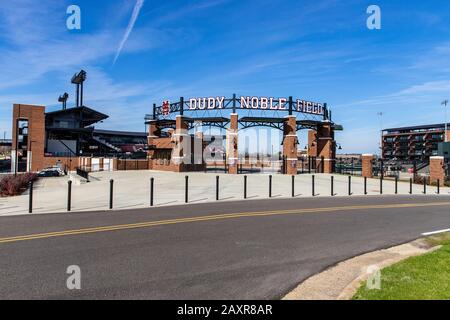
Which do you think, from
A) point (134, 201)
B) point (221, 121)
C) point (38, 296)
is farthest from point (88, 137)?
point (38, 296)

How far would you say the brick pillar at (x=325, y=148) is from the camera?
133 ft

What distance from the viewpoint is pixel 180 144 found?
125 feet

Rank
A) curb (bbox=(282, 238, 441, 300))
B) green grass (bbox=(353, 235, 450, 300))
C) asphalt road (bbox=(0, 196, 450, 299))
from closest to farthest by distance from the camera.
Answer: green grass (bbox=(353, 235, 450, 300))
curb (bbox=(282, 238, 441, 300))
asphalt road (bbox=(0, 196, 450, 299))

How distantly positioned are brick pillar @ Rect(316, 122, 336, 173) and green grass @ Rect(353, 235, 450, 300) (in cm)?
3537

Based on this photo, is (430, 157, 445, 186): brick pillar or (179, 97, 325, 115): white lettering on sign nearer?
(430, 157, 445, 186): brick pillar

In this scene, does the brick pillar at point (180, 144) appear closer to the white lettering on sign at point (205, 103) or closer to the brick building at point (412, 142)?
the white lettering on sign at point (205, 103)

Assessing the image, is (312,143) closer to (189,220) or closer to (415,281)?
(189,220)

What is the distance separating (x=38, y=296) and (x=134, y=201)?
10114mm

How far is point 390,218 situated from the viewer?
10.8 m

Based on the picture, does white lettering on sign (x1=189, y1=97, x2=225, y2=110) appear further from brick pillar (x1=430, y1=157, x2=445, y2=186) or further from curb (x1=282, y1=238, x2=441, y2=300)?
curb (x1=282, y1=238, x2=441, y2=300)

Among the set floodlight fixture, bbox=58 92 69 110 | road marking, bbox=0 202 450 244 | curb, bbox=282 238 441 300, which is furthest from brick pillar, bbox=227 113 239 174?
floodlight fixture, bbox=58 92 69 110

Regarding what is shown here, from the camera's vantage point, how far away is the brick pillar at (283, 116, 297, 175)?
3725 centimetres

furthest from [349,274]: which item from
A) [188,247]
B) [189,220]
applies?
[189,220]

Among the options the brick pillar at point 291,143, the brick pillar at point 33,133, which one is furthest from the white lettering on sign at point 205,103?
the brick pillar at point 33,133
